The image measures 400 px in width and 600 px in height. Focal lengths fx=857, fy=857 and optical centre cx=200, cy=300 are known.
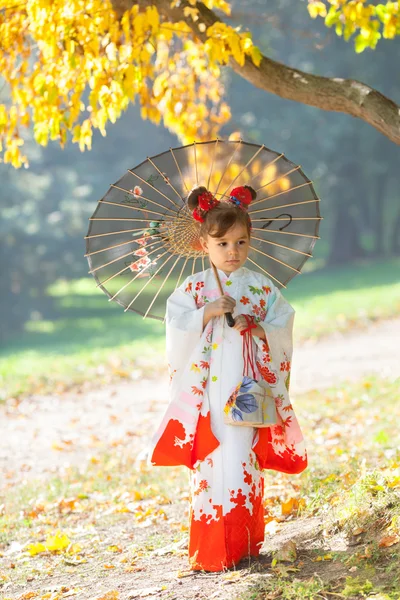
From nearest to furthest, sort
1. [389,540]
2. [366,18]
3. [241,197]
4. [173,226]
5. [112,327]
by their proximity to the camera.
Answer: [389,540], [241,197], [173,226], [366,18], [112,327]

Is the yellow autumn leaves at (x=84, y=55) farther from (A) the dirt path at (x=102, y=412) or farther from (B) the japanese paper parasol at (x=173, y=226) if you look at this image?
(A) the dirt path at (x=102, y=412)

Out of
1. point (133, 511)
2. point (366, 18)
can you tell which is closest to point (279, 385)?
point (133, 511)

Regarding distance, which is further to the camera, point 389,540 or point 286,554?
point 286,554

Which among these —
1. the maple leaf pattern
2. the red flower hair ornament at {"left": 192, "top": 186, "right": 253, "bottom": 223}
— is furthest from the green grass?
the red flower hair ornament at {"left": 192, "top": 186, "right": 253, "bottom": 223}

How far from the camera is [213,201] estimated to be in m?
3.90

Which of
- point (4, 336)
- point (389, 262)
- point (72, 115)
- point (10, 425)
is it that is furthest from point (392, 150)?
point (72, 115)

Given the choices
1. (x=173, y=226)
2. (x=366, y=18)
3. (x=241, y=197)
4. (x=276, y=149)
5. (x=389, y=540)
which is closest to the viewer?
(x=389, y=540)

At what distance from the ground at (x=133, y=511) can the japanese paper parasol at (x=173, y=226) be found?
49.4 inches

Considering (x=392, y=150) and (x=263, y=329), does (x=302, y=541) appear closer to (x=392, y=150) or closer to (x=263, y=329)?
(x=263, y=329)

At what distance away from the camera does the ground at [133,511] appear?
365 centimetres

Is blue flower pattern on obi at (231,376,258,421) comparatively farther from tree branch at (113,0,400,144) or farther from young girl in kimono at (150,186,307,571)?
tree branch at (113,0,400,144)

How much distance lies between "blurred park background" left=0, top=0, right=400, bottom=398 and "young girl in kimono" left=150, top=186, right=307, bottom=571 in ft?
45.4

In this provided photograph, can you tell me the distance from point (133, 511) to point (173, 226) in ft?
7.28

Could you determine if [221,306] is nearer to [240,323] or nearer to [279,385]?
[240,323]
